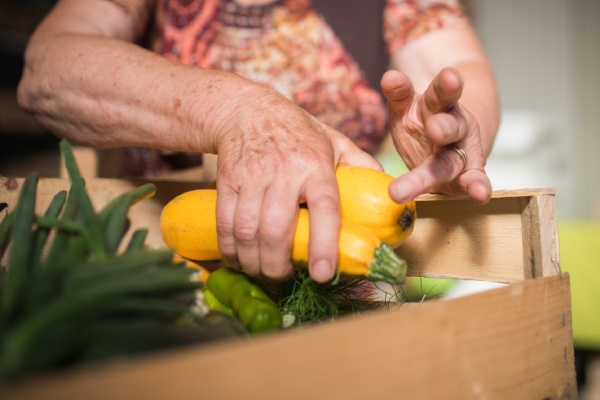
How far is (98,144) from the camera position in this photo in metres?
0.89

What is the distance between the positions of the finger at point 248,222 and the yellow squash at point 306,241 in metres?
0.05

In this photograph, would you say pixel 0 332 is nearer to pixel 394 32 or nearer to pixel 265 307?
pixel 265 307

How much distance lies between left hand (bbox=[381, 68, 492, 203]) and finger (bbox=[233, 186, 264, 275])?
15 centimetres

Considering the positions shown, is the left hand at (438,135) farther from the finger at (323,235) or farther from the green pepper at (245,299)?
the green pepper at (245,299)

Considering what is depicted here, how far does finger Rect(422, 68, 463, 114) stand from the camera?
0.57 meters

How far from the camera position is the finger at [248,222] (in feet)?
1.82

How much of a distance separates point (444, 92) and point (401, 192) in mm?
132

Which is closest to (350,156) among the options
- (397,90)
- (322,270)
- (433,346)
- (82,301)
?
(397,90)

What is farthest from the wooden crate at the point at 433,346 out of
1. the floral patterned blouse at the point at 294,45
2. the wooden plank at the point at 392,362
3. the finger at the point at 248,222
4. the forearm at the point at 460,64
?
the floral patterned blouse at the point at 294,45

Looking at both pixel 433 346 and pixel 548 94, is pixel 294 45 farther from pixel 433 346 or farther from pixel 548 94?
pixel 548 94

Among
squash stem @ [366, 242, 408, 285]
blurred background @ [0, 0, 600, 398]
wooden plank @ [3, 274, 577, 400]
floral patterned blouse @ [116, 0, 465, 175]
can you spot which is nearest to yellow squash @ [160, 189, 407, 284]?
squash stem @ [366, 242, 408, 285]

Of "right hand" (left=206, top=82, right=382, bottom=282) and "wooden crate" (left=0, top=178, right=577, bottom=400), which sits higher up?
"right hand" (left=206, top=82, right=382, bottom=282)

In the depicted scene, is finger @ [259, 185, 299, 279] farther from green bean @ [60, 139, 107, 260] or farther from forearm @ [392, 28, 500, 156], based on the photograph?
forearm @ [392, 28, 500, 156]

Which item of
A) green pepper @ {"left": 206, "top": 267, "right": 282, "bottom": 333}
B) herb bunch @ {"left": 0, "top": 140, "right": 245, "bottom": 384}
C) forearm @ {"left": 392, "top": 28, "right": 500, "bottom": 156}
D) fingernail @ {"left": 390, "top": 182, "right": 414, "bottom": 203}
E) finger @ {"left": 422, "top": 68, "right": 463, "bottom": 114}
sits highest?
forearm @ {"left": 392, "top": 28, "right": 500, "bottom": 156}
